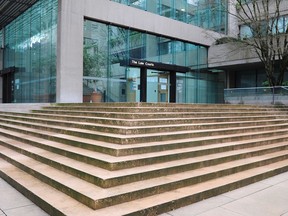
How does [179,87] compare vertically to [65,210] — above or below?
above

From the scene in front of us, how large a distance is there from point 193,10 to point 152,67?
7104mm

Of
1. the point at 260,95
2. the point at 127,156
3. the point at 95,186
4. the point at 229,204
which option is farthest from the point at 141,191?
the point at 260,95

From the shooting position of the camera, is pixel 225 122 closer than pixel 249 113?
Yes

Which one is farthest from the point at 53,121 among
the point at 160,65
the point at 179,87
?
the point at 179,87

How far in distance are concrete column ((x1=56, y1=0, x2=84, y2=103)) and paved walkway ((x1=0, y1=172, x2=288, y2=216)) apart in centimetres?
1021

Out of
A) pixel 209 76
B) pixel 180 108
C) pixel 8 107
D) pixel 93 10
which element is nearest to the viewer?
pixel 180 108

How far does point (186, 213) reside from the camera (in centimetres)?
437

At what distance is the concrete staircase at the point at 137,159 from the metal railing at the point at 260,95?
8.33m

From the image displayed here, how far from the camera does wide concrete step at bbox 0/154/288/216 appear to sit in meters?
4.10

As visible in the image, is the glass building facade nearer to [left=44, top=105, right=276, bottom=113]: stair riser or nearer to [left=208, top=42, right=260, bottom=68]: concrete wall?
[left=208, top=42, right=260, bottom=68]: concrete wall

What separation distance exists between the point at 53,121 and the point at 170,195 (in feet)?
18.4

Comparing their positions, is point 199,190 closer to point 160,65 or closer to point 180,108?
point 180,108

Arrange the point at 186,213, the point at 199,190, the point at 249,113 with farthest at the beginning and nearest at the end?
the point at 249,113 < the point at 199,190 < the point at 186,213

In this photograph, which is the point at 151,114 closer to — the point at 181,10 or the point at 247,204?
the point at 247,204
